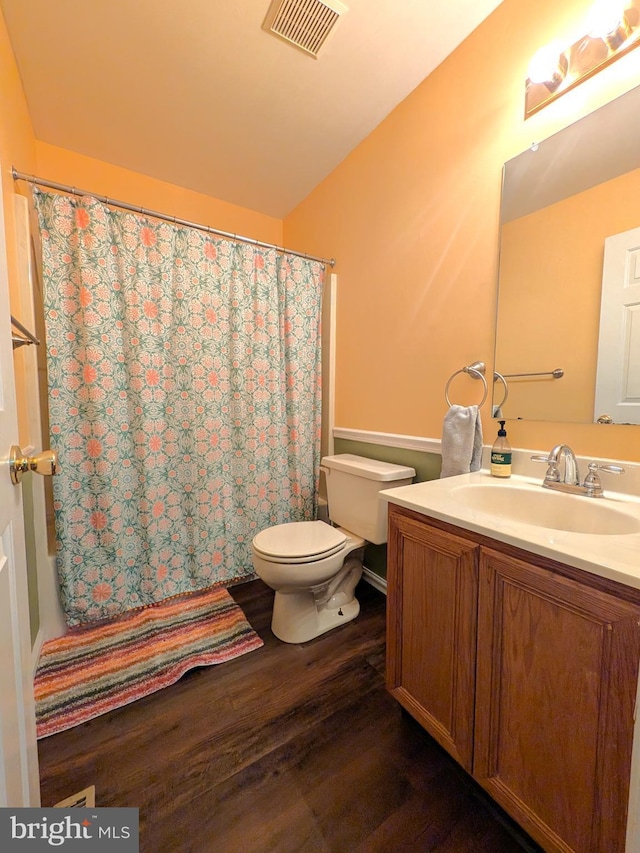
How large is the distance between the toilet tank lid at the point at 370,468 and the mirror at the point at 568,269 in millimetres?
475

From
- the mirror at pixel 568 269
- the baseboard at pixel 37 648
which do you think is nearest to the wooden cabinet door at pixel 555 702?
the mirror at pixel 568 269

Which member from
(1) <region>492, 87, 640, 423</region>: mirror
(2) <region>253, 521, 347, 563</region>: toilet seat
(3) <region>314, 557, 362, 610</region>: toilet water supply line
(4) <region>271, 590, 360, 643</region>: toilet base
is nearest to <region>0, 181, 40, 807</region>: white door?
(2) <region>253, 521, 347, 563</region>: toilet seat

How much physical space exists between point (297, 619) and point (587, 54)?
2.22m

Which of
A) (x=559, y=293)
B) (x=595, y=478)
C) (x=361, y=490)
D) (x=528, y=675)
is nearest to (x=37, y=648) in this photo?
(x=361, y=490)

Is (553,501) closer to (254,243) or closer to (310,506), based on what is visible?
(310,506)

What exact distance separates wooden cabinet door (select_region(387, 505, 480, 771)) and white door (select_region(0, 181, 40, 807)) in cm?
89

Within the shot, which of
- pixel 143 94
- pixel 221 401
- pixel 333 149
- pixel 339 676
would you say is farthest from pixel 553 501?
pixel 143 94

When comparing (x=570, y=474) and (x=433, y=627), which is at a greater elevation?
(x=570, y=474)

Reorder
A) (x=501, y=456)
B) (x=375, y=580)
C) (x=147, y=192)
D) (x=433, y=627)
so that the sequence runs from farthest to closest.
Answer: (x=147, y=192) < (x=375, y=580) < (x=501, y=456) < (x=433, y=627)

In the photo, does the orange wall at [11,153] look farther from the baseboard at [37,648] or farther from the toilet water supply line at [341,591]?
the toilet water supply line at [341,591]

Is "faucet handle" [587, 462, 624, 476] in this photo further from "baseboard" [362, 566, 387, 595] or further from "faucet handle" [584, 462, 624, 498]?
"baseboard" [362, 566, 387, 595]

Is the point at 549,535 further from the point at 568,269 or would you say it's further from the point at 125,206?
the point at 125,206

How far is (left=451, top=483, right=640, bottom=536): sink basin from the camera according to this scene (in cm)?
85

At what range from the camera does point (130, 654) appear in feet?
4.55
